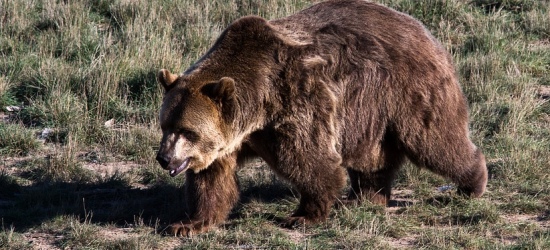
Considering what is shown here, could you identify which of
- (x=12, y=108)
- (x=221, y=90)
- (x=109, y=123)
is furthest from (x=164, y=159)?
(x=12, y=108)

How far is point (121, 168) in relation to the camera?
364 inches

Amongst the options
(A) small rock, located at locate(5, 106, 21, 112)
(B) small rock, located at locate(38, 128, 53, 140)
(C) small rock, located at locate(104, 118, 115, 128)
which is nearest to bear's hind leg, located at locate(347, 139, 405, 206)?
(C) small rock, located at locate(104, 118, 115, 128)

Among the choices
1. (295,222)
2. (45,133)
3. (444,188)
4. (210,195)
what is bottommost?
(444,188)

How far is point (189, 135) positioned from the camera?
7133 mm

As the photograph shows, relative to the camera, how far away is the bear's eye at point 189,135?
7117mm

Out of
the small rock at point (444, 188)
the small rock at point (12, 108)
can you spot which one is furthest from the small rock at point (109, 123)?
the small rock at point (444, 188)

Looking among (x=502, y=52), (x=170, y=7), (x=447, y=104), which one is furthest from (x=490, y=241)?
(x=170, y=7)

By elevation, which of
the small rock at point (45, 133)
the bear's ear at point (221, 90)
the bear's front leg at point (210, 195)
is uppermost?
the bear's ear at point (221, 90)

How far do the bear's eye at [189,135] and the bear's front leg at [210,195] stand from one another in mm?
478

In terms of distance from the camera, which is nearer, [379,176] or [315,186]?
[315,186]

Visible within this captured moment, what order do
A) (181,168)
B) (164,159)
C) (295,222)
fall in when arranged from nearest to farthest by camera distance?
1. (164,159)
2. (181,168)
3. (295,222)

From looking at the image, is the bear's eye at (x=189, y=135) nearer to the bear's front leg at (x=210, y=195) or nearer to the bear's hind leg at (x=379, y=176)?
the bear's front leg at (x=210, y=195)

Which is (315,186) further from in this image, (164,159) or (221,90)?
(164,159)

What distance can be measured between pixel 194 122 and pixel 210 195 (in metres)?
0.77
